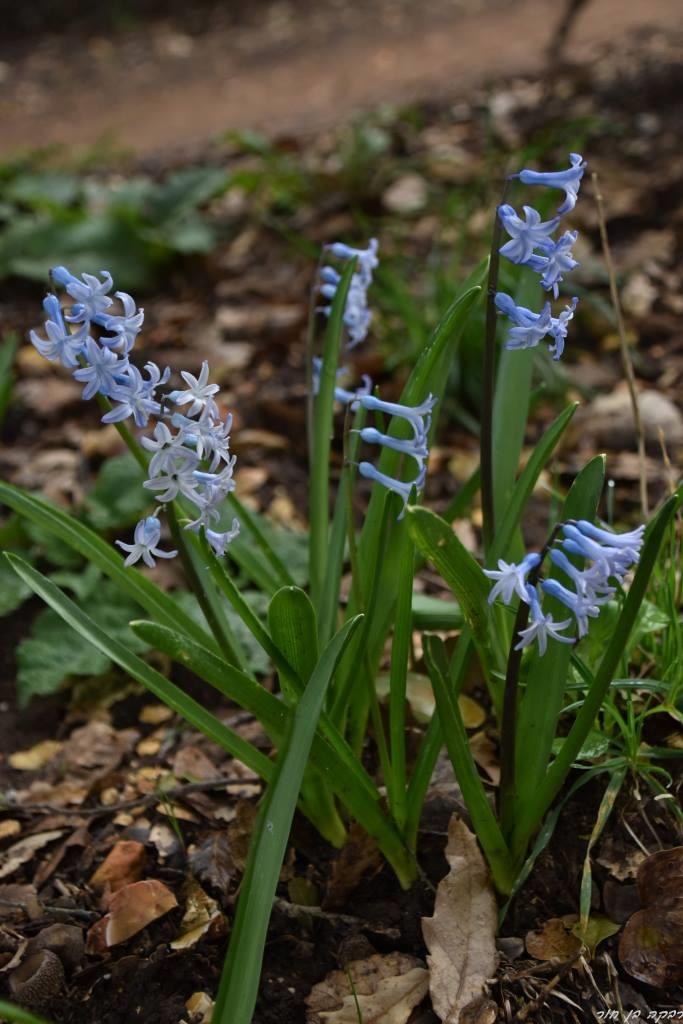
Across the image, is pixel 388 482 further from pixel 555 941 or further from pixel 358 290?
pixel 555 941

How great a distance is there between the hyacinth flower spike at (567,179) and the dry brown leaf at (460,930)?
3.73 feet

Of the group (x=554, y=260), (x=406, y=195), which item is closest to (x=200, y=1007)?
(x=554, y=260)

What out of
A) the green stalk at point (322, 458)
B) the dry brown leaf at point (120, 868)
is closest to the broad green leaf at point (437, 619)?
the green stalk at point (322, 458)

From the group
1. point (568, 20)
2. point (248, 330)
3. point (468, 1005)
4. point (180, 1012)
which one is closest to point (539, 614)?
Result: point (468, 1005)

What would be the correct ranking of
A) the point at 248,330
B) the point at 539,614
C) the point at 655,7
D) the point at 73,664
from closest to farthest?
the point at 539,614, the point at 73,664, the point at 248,330, the point at 655,7

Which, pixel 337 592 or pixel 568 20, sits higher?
pixel 568 20

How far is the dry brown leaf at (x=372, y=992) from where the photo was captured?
1841 millimetres

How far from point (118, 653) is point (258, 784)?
0.64 meters

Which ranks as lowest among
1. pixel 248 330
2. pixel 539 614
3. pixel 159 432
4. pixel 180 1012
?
pixel 180 1012

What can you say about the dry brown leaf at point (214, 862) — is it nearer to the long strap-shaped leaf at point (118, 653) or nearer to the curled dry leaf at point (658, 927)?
the long strap-shaped leaf at point (118, 653)

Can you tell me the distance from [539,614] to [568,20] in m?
4.75

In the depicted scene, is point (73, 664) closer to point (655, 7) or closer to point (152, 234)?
point (152, 234)

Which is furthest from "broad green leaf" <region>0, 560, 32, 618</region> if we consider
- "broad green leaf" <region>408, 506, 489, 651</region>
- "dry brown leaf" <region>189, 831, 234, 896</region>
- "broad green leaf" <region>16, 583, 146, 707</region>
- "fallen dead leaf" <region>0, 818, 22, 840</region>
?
"broad green leaf" <region>408, 506, 489, 651</region>

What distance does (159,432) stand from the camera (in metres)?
1.54
